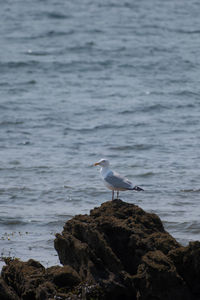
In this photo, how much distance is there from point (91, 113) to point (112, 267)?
1108cm

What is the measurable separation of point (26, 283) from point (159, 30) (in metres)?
23.4

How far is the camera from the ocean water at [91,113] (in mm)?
9633

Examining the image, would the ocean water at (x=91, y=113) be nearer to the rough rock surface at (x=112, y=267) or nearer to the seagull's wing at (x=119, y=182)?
the seagull's wing at (x=119, y=182)

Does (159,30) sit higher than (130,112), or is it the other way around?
(159,30)

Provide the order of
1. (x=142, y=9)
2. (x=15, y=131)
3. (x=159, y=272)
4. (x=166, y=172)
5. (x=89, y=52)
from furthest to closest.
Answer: (x=142, y=9) < (x=89, y=52) < (x=15, y=131) < (x=166, y=172) < (x=159, y=272)

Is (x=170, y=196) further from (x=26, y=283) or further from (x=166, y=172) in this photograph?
(x=26, y=283)

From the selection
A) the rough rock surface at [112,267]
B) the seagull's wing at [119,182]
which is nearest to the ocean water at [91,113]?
the seagull's wing at [119,182]

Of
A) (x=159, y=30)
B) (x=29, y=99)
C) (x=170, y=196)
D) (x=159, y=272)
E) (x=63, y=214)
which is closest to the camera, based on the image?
(x=159, y=272)

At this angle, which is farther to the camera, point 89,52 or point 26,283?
point 89,52

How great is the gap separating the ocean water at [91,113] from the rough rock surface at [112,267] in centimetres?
128

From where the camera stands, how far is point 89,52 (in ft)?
80.3

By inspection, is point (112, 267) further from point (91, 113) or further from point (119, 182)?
point (91, 113)

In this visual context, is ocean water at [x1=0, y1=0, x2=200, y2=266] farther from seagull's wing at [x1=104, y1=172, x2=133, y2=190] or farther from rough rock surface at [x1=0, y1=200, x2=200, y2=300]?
rough rock surface at [x1=0, y1=200, x2=200, y2=300]

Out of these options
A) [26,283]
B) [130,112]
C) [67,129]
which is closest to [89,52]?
[130,112]
